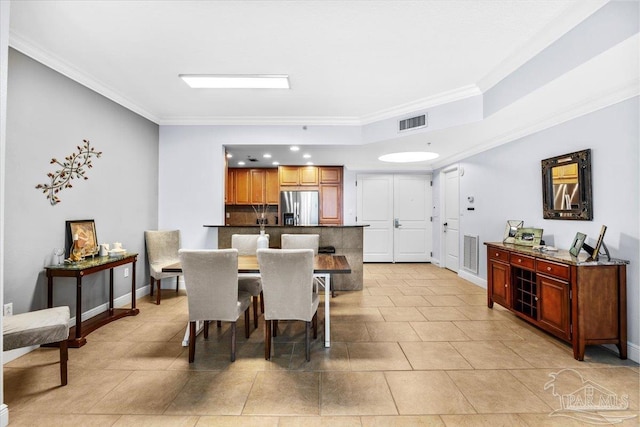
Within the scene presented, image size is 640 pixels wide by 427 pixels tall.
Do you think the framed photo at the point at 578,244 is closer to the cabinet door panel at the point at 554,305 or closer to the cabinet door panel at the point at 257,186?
the cabinet door panel at the point at 554,305

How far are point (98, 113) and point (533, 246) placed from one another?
520cm

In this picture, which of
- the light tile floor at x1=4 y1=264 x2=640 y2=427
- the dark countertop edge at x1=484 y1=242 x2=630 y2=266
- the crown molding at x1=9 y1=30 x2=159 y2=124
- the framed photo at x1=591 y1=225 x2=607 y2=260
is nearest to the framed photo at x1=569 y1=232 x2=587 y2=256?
the dark countertop edge at x1=484 y1=242 x2=630 y2=266

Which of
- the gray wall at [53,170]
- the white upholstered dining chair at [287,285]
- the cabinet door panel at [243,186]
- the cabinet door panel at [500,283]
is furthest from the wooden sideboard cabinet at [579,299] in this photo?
the cabinet door panel at [243,186]

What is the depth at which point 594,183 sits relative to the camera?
279 cm

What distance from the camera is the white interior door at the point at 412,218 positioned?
22.7 feet

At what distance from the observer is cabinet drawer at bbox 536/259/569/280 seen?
2.58 meters

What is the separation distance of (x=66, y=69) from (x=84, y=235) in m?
1.69

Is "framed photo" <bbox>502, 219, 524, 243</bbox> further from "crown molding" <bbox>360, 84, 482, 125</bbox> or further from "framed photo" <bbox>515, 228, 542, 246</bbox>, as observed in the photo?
"crown molding" <bbox>360, 84, 482, 125</bbox>

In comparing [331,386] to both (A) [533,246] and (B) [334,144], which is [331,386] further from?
(B) [334,144]

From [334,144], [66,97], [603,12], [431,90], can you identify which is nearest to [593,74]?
[603,12]

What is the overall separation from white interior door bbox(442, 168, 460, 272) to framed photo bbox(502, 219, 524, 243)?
1.70m

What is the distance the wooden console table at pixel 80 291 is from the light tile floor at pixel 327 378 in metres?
0.11

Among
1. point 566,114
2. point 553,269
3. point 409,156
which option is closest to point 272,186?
point 409,156

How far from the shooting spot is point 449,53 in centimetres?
278
